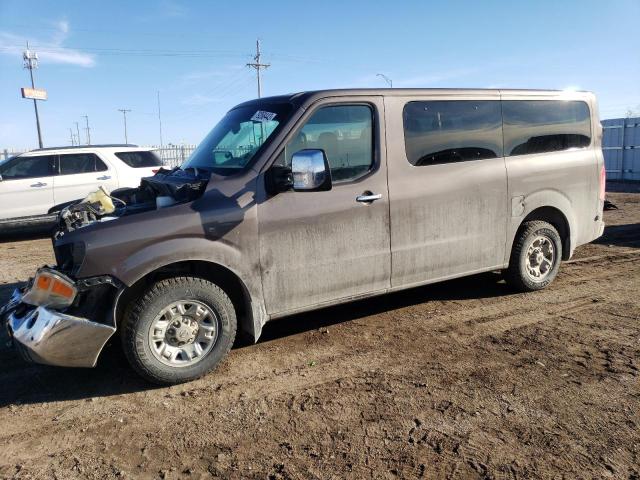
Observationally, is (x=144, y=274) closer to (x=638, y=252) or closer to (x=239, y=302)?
(x=239, y=302)

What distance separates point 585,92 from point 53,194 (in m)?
9.86

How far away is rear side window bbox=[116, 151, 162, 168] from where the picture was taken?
11320 mm

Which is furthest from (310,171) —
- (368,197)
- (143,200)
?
(143,200)

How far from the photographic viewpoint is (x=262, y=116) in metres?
4.42

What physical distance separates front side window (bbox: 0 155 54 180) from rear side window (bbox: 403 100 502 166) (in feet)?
29.1

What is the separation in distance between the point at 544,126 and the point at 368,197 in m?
2.53

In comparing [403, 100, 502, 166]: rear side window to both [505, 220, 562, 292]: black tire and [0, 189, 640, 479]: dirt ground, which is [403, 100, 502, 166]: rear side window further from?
[0, 189, 640, 479]: dirt ground

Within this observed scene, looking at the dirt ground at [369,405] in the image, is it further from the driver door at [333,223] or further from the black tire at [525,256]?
the driver door at [333,223]

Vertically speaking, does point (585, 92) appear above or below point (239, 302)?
above

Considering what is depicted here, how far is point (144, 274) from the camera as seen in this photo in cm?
358

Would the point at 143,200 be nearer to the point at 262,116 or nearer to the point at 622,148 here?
the point at 262,116

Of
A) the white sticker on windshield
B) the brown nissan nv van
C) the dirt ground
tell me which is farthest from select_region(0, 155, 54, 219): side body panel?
the white sticker on windshield

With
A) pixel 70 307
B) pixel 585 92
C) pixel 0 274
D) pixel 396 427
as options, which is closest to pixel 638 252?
pixel 585 92

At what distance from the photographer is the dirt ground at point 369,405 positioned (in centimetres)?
284
